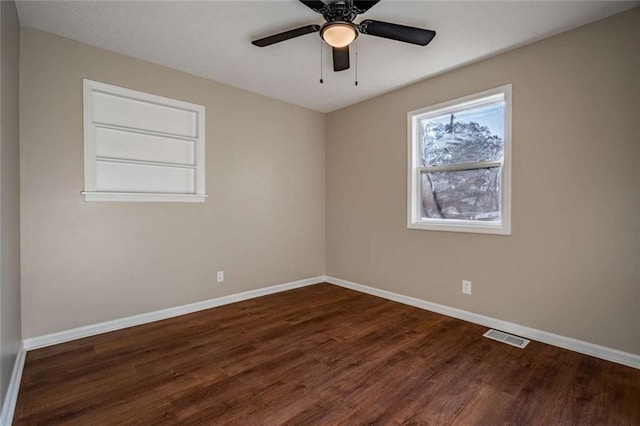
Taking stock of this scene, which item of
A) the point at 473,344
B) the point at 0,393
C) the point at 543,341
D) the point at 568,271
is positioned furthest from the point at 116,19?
the point at 543,341

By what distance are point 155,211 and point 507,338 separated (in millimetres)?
3491

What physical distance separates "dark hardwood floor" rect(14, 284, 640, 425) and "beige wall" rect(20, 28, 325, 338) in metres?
0.45

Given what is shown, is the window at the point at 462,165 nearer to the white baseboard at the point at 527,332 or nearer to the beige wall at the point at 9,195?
the white baseboard at the point at 527,332

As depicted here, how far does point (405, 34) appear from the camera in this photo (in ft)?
7.13

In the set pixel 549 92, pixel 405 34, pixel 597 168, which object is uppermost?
pixel 405 34

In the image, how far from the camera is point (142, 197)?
3.01 metres

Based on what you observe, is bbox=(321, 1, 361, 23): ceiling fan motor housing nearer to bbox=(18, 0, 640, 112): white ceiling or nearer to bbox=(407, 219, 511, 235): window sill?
bbox=(18, 0, 640, 112): white ceiling

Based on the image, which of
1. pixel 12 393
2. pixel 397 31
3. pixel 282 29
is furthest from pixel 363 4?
pixel 12 393

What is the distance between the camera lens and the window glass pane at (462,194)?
299 centimetres

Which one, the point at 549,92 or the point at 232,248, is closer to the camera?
the point at 549,92

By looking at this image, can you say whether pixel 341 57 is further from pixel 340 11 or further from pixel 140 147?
pixel 140 147

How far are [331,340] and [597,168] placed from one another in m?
2.50

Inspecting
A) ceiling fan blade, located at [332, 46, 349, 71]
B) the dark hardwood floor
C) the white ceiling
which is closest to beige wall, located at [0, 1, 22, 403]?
the dark hardwood floor

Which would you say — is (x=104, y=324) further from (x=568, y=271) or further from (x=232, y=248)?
(x=568, y=271)
